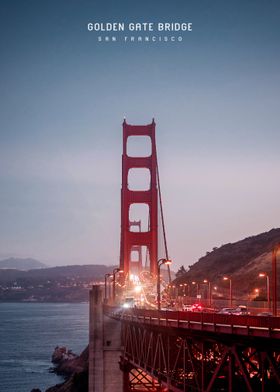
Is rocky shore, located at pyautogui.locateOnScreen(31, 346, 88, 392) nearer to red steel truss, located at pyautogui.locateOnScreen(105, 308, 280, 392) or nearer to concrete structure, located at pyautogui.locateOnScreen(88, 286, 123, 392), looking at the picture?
concrete structure, located at pyautogui.locateOnScreen(88, 286, 123, 392)

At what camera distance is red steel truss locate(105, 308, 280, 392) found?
76.2ft

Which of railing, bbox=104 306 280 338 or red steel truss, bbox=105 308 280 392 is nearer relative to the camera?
railing, bbox=104 306 280 338

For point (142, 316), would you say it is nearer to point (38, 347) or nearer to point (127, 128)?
point (127, 128)

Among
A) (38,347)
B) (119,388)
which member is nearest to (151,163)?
(119,388)

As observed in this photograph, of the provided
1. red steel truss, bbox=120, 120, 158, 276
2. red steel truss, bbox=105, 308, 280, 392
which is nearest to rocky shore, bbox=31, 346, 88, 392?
red steel truss, bbox=120, 120, 158, 276

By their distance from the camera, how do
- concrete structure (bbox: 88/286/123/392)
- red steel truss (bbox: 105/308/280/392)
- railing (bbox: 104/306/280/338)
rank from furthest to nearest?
concrete structure (bbox: 88/286/123/392), red steel truss (bbox: 105/308/280/392), railing (bbox: 104/306/280/338)

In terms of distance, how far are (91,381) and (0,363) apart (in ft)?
273

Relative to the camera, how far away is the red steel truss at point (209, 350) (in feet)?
76.2

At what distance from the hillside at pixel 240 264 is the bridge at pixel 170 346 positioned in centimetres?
2879

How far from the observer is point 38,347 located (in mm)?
167750

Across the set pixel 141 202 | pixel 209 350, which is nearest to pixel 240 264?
pixel 141 202

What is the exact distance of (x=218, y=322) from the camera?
27.5 meters

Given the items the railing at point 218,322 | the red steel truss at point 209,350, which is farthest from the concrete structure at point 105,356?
the railing at point 218,322

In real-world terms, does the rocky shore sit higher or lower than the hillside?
lower
